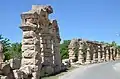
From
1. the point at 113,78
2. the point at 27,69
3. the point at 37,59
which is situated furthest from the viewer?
the point at 113,78

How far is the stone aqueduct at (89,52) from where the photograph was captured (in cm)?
5647

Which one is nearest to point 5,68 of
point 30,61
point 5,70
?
point 5,70

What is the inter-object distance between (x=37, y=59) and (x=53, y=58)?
12018 mm

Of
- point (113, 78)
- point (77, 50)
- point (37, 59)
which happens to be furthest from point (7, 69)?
point (77, 50)

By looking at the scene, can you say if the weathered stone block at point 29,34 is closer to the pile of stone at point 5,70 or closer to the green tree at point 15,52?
the pile of stone at point 5,70

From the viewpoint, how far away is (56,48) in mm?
32344

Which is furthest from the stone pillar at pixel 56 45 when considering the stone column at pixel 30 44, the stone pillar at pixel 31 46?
the stone column at pixel 30 44

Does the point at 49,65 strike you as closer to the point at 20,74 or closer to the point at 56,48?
the point at 56,48

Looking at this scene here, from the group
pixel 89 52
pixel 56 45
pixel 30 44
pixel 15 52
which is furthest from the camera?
pixel 89 52

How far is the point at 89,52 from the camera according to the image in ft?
196

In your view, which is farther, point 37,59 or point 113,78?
point 113,78

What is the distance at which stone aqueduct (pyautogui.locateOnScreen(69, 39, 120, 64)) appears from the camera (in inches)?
2223

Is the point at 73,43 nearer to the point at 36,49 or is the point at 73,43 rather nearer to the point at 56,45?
the point at 56,45

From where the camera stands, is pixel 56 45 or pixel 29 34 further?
pixel 56 45
